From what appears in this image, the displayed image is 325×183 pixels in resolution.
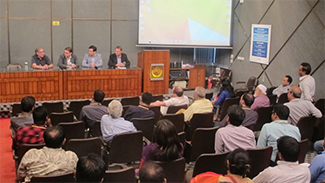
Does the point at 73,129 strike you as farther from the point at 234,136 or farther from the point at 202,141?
the point at 234,136

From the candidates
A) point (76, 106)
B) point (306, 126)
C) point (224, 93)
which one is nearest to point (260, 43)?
point (224, 93)

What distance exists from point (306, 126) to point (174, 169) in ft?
9.12

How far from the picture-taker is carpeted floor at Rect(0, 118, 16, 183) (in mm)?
4552

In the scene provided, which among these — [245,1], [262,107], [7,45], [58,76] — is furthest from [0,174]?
[245,1]

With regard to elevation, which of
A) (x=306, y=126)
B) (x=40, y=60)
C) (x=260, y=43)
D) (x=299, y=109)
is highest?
(x=260, y=43)

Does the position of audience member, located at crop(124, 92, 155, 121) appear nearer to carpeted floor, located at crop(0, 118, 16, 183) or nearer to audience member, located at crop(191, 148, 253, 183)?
carpeted floor, located at crop(0, 118, 16, 183)

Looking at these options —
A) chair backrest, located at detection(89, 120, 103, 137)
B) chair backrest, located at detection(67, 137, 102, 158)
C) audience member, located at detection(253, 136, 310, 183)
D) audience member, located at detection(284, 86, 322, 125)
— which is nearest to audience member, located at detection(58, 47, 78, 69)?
chair backrest, located at detection(89, 120, 103, 137)

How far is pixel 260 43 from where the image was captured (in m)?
9.36

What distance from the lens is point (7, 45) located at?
9070mm

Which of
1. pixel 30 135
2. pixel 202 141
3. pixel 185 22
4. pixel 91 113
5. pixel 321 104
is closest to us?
pixel 30 135

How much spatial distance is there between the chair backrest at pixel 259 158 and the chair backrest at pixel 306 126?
160 cm

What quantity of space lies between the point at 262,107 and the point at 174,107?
1.42 metres

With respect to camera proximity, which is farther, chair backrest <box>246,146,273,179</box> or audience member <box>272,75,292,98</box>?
audience member <box>272,75,292,98</box>

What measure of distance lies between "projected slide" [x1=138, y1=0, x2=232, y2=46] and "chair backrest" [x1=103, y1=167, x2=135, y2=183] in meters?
7.26
